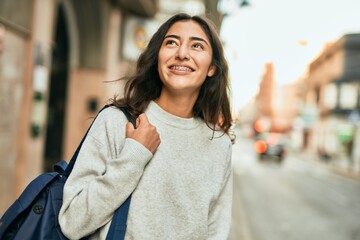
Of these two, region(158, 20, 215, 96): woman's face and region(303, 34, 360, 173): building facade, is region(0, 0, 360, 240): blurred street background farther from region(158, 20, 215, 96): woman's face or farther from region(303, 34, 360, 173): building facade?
region(303, 34, 360, 173): building facade

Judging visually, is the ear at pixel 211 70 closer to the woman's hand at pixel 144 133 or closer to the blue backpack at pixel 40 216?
the woman's hand at pixel 144 133

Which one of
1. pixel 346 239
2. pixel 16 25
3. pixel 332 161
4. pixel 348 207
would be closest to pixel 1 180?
pixel 16 25

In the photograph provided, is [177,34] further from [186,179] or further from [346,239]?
[346,239]

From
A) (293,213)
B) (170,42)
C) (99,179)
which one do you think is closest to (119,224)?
(99,179)

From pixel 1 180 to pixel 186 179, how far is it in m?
4.21

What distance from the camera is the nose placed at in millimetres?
1763

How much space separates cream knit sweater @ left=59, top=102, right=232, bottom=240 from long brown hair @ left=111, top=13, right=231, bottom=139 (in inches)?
2.9

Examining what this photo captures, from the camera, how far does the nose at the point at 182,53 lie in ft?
5.78

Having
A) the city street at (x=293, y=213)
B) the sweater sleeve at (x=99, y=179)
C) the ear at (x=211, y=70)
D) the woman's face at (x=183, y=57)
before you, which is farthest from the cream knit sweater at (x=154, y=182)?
the city street at (x=293, y=213)

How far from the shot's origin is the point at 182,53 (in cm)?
176

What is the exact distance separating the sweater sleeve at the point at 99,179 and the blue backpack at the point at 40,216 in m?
0.04

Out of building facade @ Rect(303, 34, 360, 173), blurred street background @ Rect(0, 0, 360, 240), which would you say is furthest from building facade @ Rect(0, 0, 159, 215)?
building facade @ Rect(303, 34, 360, 173)

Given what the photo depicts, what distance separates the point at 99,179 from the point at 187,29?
76 centimetres

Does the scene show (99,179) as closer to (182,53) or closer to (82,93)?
(182,53)
